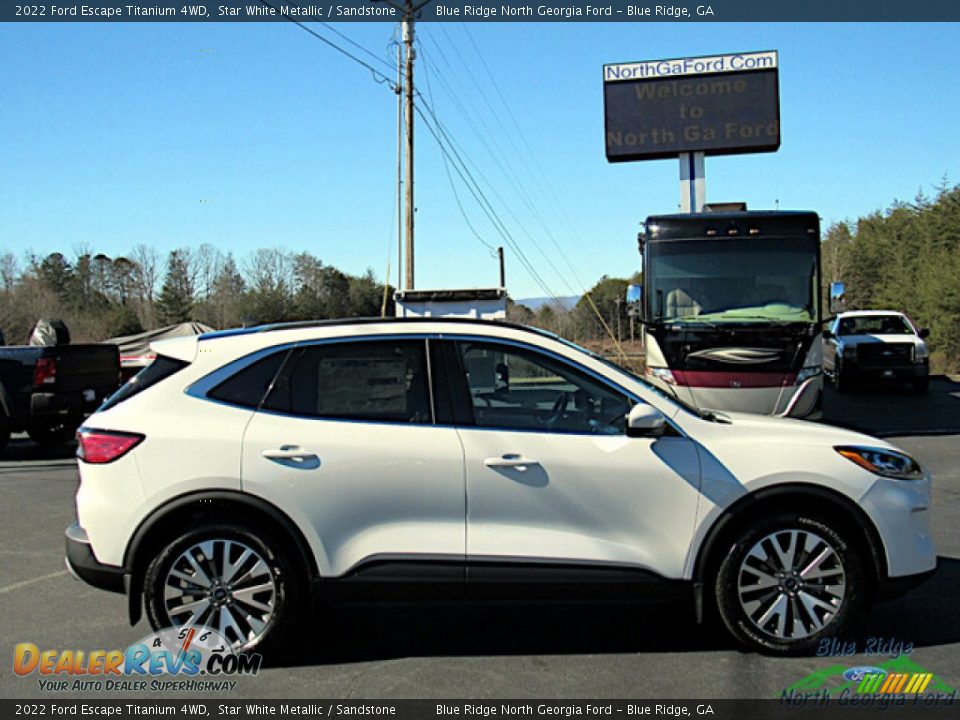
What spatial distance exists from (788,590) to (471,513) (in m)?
1.64

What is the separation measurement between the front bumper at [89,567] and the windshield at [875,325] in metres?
20.1

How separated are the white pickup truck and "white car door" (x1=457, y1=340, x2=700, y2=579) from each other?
54.4ft

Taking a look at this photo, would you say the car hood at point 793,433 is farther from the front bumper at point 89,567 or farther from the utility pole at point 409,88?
the utility pole at point 409,88

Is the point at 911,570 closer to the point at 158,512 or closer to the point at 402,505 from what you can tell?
the point at 402,505

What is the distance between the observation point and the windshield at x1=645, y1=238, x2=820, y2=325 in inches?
444

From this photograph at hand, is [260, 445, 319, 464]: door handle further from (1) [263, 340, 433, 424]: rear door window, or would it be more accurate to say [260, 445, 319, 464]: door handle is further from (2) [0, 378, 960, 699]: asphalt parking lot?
(2) [0, 378, 960, 699]: asphalt parking lot

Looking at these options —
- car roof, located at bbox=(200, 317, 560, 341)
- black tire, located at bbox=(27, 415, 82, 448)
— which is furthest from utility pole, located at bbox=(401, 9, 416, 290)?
car roof, located at bbox=(200, 317, 560, 341)

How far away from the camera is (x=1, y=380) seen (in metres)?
11.7

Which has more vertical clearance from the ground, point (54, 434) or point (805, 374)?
point (805, 374)

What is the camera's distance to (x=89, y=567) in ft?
14.4

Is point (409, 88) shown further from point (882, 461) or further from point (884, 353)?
point (882, 461)

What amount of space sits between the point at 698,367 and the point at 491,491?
7293 millimetres

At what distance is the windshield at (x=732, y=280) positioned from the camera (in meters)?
11.3

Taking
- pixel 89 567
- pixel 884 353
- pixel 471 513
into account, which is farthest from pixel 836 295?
pixel 89 567
